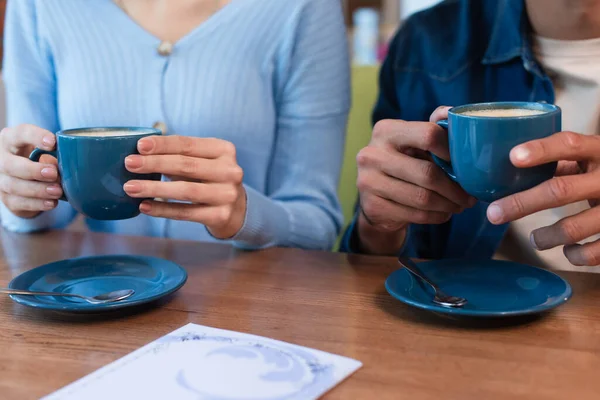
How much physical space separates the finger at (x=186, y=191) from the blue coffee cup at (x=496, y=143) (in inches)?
11.9

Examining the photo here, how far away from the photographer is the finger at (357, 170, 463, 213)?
2.69 ft

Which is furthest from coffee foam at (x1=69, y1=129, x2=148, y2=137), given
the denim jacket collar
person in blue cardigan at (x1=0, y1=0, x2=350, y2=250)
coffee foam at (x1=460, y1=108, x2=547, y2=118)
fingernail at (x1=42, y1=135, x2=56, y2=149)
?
the denim jacket collar

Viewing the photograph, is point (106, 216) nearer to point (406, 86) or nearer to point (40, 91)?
point (40, 91)

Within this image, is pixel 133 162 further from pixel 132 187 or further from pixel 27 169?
pixel 27 169

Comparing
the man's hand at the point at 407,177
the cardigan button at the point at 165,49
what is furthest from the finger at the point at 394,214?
the cardigan button at the point at 165,49

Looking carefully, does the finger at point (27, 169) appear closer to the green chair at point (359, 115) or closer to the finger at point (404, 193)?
the finger at point (404, 193)

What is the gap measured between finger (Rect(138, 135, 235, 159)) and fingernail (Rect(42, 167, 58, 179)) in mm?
121

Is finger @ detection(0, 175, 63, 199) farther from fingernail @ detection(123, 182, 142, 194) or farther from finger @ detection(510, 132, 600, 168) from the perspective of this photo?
finger @ detection(510, 132, 600, 168)

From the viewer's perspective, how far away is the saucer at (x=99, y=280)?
0.70m

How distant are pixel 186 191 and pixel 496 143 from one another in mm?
377

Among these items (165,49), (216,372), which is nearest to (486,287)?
(216,372)

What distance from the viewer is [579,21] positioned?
1.00m

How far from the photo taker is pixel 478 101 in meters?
1.12

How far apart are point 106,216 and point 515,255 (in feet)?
2.18
